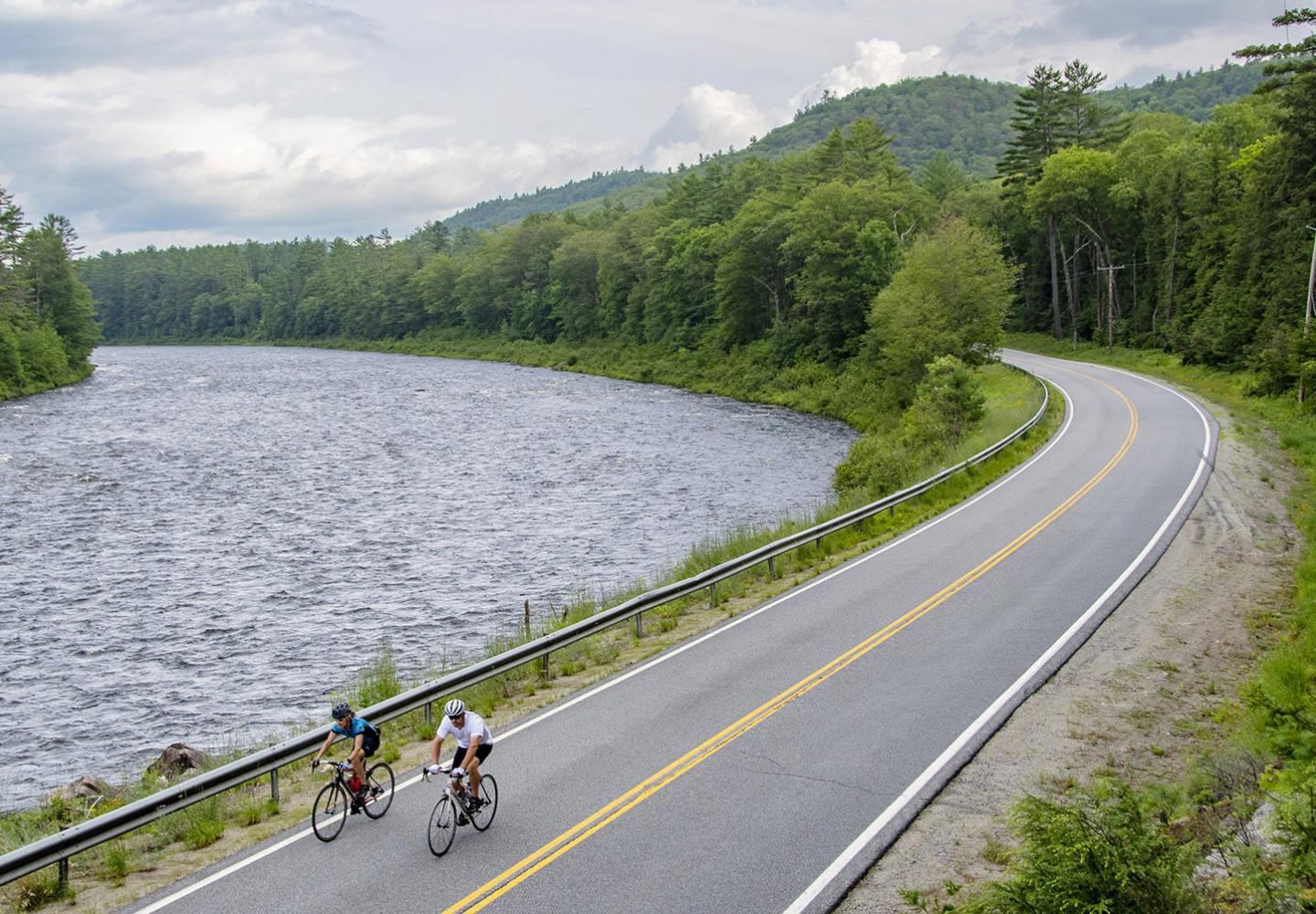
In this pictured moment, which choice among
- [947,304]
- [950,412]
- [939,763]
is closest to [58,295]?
[947,304]

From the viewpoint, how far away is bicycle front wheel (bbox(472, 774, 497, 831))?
10.8 meters

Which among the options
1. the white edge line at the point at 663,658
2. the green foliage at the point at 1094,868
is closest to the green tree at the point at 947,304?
the white edge line at the point at 663,658

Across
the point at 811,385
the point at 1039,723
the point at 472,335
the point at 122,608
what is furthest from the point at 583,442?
the point at 472,335

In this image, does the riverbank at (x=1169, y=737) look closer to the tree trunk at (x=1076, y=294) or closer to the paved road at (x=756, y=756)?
the paved road at (x=756, y=756)

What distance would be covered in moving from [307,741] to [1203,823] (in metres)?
9.81

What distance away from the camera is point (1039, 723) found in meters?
13.2

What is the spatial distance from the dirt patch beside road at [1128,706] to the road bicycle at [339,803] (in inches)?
201

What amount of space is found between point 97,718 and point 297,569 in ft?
31.9

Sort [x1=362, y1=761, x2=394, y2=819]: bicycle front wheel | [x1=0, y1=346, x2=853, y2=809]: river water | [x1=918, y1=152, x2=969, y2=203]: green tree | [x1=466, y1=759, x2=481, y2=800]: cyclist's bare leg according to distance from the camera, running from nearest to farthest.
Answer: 1. [x1=466, y1=759, x2=481, y2=800]: cyclist's bare leg
2. [x1=362, y1=761, x2=394, y2=819]: bicycle front wheel
3. [x1=0, y1=346, x2=853, y2=809]: river water
4. [x1=918, y1=152, x2=969, y2=203]: green tree

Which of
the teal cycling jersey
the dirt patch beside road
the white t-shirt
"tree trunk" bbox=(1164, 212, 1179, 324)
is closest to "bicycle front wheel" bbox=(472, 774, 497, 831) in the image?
the white t-shirt

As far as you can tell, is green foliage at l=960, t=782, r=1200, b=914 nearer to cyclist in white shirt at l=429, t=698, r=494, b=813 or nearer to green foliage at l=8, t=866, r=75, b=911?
cyclist in white shirt at l=429, t=698, r=494, b=813

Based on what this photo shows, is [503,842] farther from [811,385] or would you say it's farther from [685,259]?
[685,259]

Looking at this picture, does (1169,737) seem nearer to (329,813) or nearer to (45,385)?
(329,813)

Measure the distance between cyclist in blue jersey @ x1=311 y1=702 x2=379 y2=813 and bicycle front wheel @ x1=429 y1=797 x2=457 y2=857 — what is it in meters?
0.94
